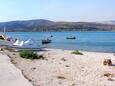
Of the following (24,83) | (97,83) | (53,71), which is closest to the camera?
(24,83)

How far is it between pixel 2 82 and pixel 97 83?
362 centimetres

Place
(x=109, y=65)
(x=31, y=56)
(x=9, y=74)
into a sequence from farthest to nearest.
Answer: (x=31, y=56) < (x=109, y=65) < (x=9, y=74)

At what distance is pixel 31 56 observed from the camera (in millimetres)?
20484

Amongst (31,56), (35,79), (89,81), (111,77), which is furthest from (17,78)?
(31,56)

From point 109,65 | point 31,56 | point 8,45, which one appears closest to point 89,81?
point 109,65

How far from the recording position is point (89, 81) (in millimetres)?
11898

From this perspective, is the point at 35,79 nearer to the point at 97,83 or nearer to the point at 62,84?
the point at 62,84

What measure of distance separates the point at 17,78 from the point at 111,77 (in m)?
4.12

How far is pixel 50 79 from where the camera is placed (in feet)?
39.5

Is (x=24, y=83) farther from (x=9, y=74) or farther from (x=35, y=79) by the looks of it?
(x=9, y=74)

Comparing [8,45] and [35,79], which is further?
[8,45]

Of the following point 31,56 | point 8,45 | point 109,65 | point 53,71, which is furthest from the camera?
point 8,45

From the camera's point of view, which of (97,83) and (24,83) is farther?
(97,83)

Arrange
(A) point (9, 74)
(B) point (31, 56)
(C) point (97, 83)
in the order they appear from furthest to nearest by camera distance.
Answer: (B) point (31, 56)
(A) point (9, 74)
(C) point (97, 83)
